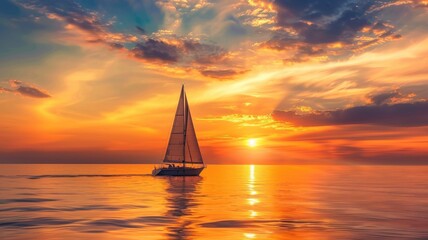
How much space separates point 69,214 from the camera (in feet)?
173

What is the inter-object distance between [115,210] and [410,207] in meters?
41.6

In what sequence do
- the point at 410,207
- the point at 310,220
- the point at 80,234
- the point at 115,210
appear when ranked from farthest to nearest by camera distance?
1. the point at 410,207
2. the point at 115,210
3. the point at 310,220
4. the point at 80,234

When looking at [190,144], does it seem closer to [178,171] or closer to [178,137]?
[178,137]

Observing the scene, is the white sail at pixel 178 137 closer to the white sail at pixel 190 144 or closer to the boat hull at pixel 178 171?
the white sail at pixel 190 144

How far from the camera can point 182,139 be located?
132000 millimetres

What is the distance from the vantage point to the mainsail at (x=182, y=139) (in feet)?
432

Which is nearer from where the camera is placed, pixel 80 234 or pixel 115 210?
pixel 80 234

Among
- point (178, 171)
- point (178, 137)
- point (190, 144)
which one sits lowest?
point (178, 171)

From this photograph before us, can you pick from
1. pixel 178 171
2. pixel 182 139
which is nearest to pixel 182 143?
pixel 182 139

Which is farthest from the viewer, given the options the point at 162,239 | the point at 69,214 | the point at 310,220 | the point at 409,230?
the point at 69,214

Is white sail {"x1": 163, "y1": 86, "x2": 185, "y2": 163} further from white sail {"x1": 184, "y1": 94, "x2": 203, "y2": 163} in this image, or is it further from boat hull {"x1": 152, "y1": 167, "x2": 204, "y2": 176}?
boat hull {"x1": 152, "y1": 167, "x2": 204, "y2": 176}

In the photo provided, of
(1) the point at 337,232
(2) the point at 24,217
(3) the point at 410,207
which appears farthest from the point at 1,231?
(3) the point at 410,207

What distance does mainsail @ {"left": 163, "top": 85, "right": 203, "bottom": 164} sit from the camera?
132m

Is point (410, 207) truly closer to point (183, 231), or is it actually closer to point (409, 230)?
point (409, 230)
